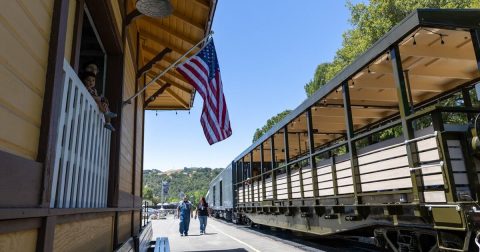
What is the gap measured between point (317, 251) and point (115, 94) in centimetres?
607

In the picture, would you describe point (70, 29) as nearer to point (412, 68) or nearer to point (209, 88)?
point (209, 88)

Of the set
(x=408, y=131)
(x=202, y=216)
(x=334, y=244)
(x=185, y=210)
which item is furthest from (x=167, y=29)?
(x=202, y=216)

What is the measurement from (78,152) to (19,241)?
152cm

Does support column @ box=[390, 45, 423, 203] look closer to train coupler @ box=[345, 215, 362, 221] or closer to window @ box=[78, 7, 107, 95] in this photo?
train coupler @ box=[345, 215, 362, 221]

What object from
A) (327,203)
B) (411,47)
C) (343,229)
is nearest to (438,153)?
(411,47)

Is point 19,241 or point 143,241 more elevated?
point 19,241

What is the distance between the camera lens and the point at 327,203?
714 cm

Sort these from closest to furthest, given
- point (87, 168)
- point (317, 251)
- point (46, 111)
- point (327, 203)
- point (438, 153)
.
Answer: point (46, 111), point (87, 168), point (438, 153), point (327, 203), point (317, 251)

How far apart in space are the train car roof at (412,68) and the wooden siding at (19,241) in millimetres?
4672

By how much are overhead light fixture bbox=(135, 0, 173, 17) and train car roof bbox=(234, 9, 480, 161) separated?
315cm

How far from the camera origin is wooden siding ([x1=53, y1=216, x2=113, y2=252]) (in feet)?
8.74

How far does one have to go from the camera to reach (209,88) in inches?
282

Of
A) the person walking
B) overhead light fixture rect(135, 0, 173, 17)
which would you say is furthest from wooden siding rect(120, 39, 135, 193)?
the person walking

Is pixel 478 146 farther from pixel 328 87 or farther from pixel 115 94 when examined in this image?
pixel 115 94
